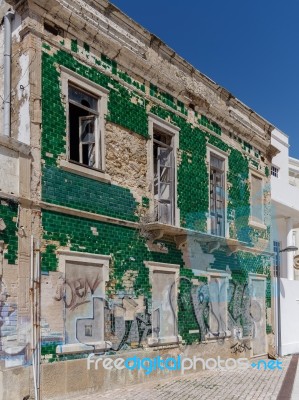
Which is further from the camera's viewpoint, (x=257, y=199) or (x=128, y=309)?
(x=257, y=199)

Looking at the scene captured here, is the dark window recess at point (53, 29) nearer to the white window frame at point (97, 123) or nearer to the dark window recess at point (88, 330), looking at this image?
the white window frame at point (97, 123)

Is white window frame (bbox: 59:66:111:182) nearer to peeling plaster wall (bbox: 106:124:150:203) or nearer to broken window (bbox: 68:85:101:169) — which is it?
broken window (bbox: 68:85:101:169)

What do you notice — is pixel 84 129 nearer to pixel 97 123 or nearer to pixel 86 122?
pixel 86 122

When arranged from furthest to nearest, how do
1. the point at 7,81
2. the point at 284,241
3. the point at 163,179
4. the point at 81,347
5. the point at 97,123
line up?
the point at 284,241 → the point at 163,179 → the point at 97,123 → the point at 81,347 → the point at 7,81

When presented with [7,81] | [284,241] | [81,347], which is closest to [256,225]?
[284,241]

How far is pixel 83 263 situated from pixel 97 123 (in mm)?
2621

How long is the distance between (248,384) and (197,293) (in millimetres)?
2587

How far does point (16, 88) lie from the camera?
8977mm

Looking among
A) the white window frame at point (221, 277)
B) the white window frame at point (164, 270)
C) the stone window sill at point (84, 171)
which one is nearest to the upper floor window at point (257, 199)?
the white window frame at point (221, 277)

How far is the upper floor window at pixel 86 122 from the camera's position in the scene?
9742 millimetres

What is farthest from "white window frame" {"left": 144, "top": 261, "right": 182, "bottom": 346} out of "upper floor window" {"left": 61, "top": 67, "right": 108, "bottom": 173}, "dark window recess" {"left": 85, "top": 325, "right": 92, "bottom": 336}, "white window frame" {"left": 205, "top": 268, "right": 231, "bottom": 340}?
"upper floor window" {"left": 61, "top": 67, "right": 108, "bottom": 173}

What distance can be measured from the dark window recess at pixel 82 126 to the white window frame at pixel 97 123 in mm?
80

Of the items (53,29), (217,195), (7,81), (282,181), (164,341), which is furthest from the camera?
(282,181)

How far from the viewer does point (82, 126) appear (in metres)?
10.1
